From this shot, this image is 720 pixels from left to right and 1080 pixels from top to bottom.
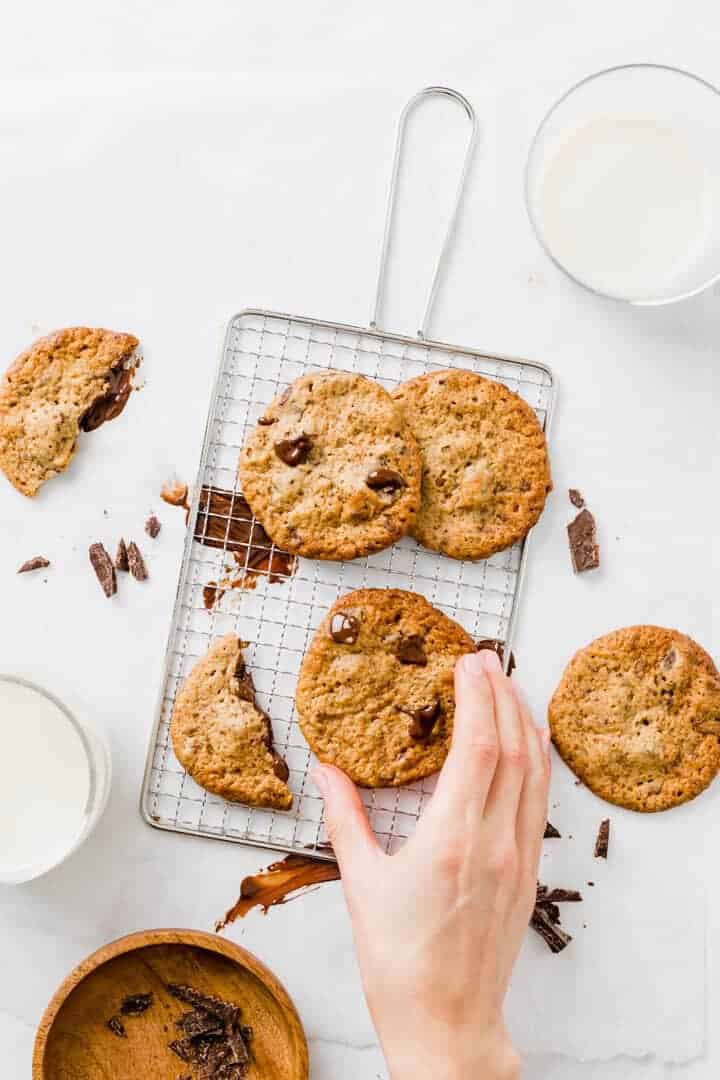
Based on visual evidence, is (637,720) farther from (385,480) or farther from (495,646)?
(385,480)

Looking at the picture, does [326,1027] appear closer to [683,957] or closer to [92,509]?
[683,957]

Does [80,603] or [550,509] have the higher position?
[550,509]

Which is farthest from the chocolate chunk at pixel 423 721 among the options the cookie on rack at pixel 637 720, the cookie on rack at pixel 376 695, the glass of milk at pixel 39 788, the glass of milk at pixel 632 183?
the glass of milk at pixel 632 183

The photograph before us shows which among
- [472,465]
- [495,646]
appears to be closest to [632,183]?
[472,465]

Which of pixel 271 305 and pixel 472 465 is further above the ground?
pixel 271 305

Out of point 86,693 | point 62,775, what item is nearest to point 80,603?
point 86,693

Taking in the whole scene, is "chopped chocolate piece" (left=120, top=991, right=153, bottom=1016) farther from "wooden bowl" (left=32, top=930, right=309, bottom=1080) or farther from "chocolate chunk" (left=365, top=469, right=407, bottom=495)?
"chocolate chunk" (left=365, top=469, right=407, bottom=495)
